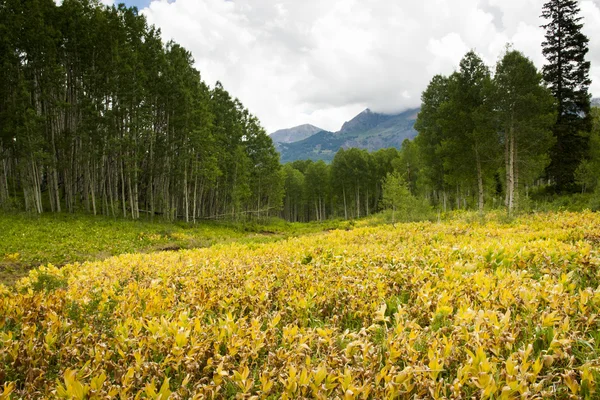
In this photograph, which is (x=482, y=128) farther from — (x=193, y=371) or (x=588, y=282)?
(x=193, y=371)

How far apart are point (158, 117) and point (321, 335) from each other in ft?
107

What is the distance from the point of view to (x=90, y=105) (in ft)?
80.9

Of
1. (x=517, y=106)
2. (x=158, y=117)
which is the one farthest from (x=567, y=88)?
(x=158, y=117)

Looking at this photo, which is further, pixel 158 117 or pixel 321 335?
pixel 158 117

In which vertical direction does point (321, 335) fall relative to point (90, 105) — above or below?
below

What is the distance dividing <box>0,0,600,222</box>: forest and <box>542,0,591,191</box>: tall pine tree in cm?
10

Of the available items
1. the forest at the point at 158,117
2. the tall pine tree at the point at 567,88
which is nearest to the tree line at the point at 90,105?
the forest at the point at 158,117

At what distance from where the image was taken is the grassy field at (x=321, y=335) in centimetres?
203

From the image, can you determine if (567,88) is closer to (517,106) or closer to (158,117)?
(517,106)

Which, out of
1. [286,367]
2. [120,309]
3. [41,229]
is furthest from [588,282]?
[41,229]

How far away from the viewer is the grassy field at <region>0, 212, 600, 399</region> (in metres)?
2.03

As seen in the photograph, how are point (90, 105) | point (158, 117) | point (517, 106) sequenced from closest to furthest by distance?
point (517, 106) → point (90, 105) → point (158, 117)

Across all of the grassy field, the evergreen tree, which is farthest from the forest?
the grassy field

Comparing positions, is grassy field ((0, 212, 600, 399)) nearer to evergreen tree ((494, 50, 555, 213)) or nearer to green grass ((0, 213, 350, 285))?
green grass ((0, 213, 350, 285))
